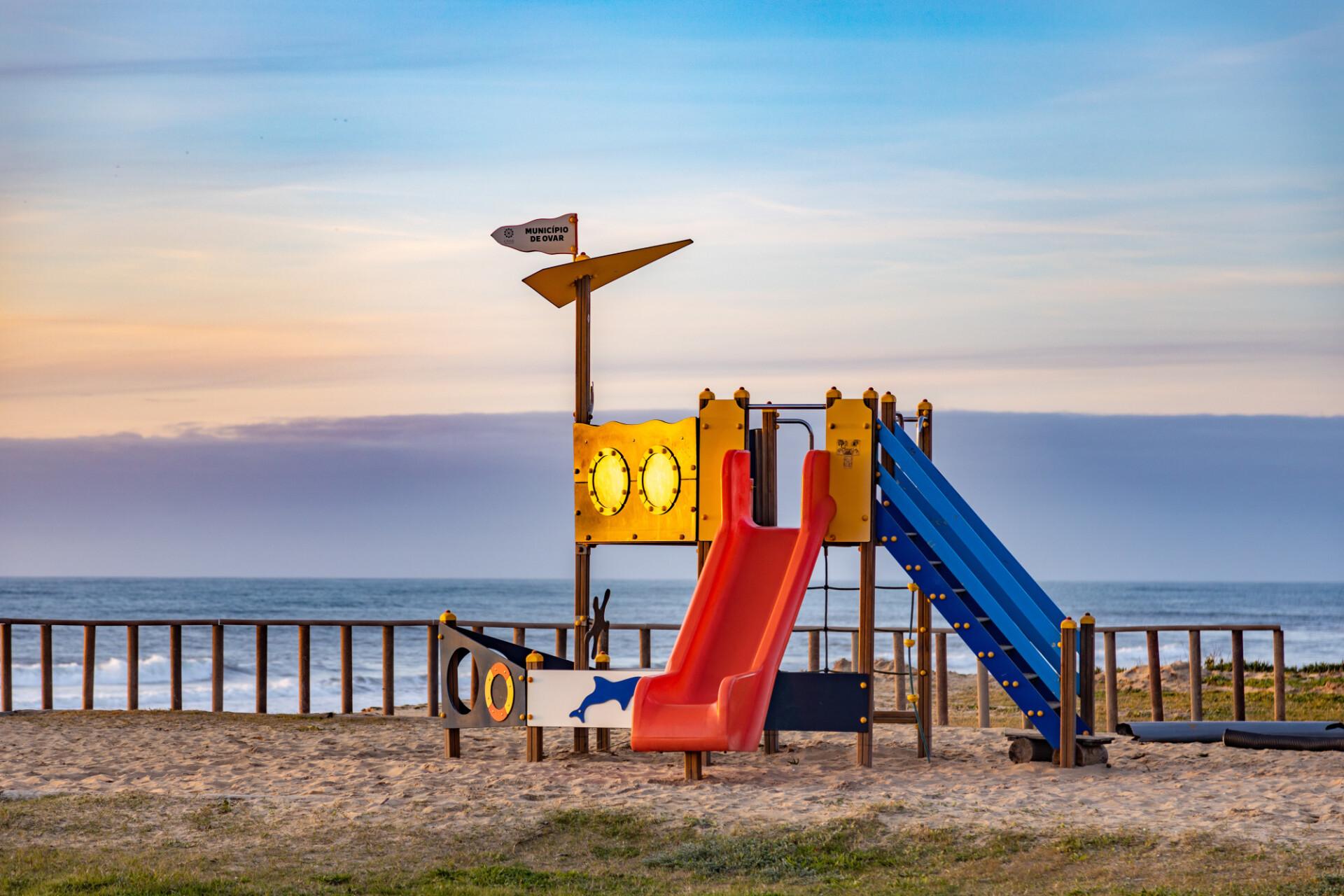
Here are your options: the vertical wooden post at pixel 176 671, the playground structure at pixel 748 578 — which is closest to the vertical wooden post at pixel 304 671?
the vertical wooden post at pixel 176 671

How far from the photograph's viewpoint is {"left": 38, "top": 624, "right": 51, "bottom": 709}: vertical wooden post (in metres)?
14.5

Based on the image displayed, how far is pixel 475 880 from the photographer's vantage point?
22.7 ft

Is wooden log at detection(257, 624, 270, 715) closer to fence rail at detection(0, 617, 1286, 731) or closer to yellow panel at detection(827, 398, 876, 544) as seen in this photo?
fence rail at detection(0, 617, 1286, 731)

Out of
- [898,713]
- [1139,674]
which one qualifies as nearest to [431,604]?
[1139,674]

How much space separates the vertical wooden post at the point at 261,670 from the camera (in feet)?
47.3

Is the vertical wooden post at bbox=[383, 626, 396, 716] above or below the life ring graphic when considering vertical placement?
below

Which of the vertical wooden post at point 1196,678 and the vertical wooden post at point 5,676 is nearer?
the vertical wooden post at point 1196,678

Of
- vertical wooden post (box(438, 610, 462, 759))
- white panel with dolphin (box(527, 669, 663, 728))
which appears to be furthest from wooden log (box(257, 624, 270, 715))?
white panel with dolphin (box(527, 669, 663, 728))

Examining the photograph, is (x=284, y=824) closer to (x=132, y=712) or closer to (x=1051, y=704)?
(x=1051, y=704)

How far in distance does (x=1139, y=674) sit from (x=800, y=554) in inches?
569

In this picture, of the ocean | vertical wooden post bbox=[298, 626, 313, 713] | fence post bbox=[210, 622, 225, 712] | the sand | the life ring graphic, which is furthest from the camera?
the ocean

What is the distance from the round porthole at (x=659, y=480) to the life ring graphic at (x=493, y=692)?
1.81 meters

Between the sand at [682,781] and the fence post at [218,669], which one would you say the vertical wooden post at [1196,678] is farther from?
the fence post at [218,669]

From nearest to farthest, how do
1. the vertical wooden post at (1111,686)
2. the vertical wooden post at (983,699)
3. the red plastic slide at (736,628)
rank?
the red plastic slide at (736,628) → the vertical wooden post at (1111,686) → the vertical wooden post at (983,699)
